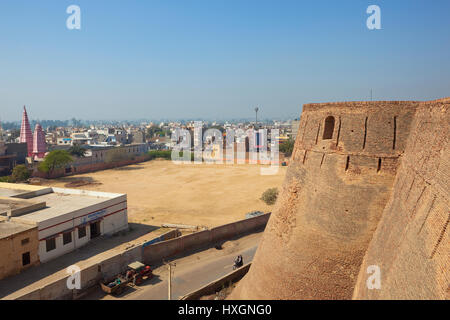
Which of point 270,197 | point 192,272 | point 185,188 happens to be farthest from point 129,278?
point 185,188

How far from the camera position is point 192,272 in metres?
21.2

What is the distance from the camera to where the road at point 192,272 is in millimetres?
18367

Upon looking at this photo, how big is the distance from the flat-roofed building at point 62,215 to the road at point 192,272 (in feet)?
18.4

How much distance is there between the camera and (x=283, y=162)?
75.1 meters

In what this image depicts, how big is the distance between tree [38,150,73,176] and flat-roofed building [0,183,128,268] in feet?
90.3

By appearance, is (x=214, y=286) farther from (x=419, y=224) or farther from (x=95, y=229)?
(x=419, y=224)

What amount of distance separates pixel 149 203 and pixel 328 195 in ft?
107

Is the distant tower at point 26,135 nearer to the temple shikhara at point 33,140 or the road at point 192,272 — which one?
the temple shikhara at point 33,140

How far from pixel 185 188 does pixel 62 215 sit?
28356mm

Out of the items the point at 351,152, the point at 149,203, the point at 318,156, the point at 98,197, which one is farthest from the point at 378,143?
the point at 149,203

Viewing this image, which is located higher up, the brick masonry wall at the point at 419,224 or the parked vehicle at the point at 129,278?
the brick masonry wall at the point at 419,224

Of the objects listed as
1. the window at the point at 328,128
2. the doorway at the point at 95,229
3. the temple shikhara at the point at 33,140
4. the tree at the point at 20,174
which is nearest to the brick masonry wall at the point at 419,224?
the window at the point at 328,128

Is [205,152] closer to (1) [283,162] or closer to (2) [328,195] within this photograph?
(1) [283,162]

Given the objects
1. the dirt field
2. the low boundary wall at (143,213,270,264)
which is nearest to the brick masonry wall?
the low boundary wall at (143,213,270,264)
